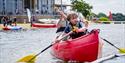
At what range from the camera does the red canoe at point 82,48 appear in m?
12.9

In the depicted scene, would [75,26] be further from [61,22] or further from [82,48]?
[61,22]

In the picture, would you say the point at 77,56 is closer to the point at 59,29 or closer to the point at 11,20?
the point at 59,29

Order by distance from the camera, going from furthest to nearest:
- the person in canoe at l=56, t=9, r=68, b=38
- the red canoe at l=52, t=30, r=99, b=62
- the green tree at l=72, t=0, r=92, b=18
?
1. the green tree at l=72, t=0, r=92, b=18
2. the person in canoe at l=56, t=9, r=68, b=38
3. the red canoe at l=52, t=30, r=99, b=62

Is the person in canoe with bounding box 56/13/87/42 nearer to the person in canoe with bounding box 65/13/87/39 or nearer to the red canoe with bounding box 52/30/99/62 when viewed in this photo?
the person in canoe with bounding box 65/13/87/39

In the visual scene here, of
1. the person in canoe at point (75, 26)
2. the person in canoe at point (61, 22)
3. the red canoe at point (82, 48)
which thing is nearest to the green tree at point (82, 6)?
the person in canoe at point (61, 22)

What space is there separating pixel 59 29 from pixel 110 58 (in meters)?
8.90

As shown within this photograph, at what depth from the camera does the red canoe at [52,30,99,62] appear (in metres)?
12.9

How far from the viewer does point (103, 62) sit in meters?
6.89

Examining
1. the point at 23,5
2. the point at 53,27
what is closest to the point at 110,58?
the point at 53,27

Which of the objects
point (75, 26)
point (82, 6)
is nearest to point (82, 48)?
point (75, 26)

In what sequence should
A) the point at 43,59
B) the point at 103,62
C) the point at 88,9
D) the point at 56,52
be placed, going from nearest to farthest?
1. the point at 103,62
2. the point at 56,52
3. the point at 43,59
4. the point at 88,9

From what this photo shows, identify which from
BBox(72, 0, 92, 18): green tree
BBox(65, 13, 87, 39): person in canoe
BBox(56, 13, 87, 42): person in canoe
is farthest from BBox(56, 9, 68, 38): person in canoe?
BBox(72, 0, 92, 18): green tree

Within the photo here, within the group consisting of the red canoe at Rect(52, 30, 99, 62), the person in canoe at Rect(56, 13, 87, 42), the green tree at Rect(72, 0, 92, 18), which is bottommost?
the green tree at Rect(72, 0, 92, 18)

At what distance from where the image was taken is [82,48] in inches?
523
